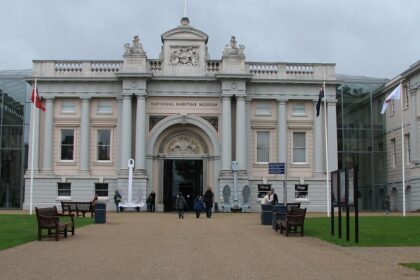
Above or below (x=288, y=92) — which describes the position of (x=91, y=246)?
below

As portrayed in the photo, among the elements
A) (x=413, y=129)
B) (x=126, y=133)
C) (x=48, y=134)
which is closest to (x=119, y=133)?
(x=126, y=133)

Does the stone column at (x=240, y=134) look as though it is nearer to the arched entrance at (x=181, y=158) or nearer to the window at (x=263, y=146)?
the arched entrance at (x=181, y=158)

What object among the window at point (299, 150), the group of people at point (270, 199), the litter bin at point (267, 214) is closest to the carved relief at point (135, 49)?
the window at point (299, 150)

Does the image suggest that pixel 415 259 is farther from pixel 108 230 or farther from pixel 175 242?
pixel 108 230

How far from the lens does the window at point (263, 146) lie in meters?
49.3

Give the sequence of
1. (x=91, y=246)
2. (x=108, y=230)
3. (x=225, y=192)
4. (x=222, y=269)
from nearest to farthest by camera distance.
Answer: (x=222, y=269) → (x=91, y=246) → (x=108, y=230) → (x=225, y=192)

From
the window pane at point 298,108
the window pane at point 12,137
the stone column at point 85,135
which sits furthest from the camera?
the window pane at point 12,137

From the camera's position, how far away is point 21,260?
15094 millimetres

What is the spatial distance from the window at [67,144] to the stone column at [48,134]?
0.95 m

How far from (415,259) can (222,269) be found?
493 cm

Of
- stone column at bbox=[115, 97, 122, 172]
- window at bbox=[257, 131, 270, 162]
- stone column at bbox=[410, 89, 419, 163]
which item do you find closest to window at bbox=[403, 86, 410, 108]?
stone column at bbox=[410, 89, 419, 163]

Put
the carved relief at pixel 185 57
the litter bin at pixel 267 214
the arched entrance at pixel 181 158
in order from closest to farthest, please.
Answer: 1. the litter bin at pixel 267 214
2. the arched entrance at pixel 181 158
3. the carved relief at pixel 185 57

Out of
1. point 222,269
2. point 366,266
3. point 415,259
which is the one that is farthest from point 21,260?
point 415,259

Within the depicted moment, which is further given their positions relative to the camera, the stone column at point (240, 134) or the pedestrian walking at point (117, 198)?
the stone column at point (240, 134)
